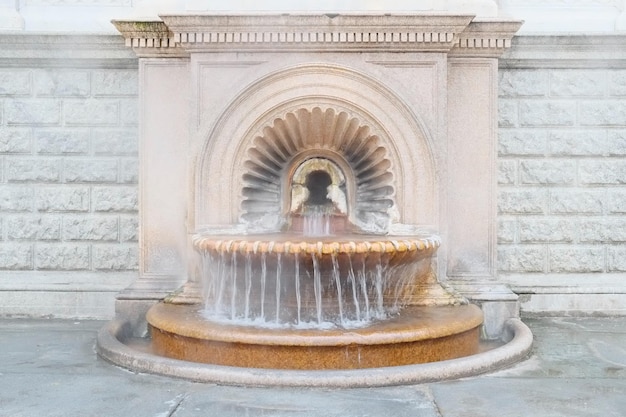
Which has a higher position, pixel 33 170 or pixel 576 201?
pixel 33 170

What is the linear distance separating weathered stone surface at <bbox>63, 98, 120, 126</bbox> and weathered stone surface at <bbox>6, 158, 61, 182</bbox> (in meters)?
0.55

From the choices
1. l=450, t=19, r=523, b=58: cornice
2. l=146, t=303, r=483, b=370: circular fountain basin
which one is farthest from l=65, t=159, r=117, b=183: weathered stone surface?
l=450, t=19, r=523, b=58: cornice

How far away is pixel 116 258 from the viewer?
8578 millimetres

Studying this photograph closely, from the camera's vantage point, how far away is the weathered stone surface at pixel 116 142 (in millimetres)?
8562

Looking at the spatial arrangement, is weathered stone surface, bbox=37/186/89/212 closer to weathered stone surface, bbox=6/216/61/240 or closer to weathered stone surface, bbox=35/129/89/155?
weathered stone surface, bbox=6/216/61/240

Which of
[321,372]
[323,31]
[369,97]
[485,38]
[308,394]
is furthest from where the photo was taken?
[485,38]

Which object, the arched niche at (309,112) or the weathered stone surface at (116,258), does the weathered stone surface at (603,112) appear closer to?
the arched niche at (309,112)

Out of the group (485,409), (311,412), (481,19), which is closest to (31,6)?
(481,19)

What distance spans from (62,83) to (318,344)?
508cm

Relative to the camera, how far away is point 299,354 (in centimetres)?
537

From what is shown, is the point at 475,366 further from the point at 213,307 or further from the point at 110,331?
the point at 110,331

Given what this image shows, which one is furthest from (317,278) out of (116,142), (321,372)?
(116,142)

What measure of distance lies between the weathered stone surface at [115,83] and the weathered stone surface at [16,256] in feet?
6.62

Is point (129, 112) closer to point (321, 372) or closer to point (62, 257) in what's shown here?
point (62, 257)
